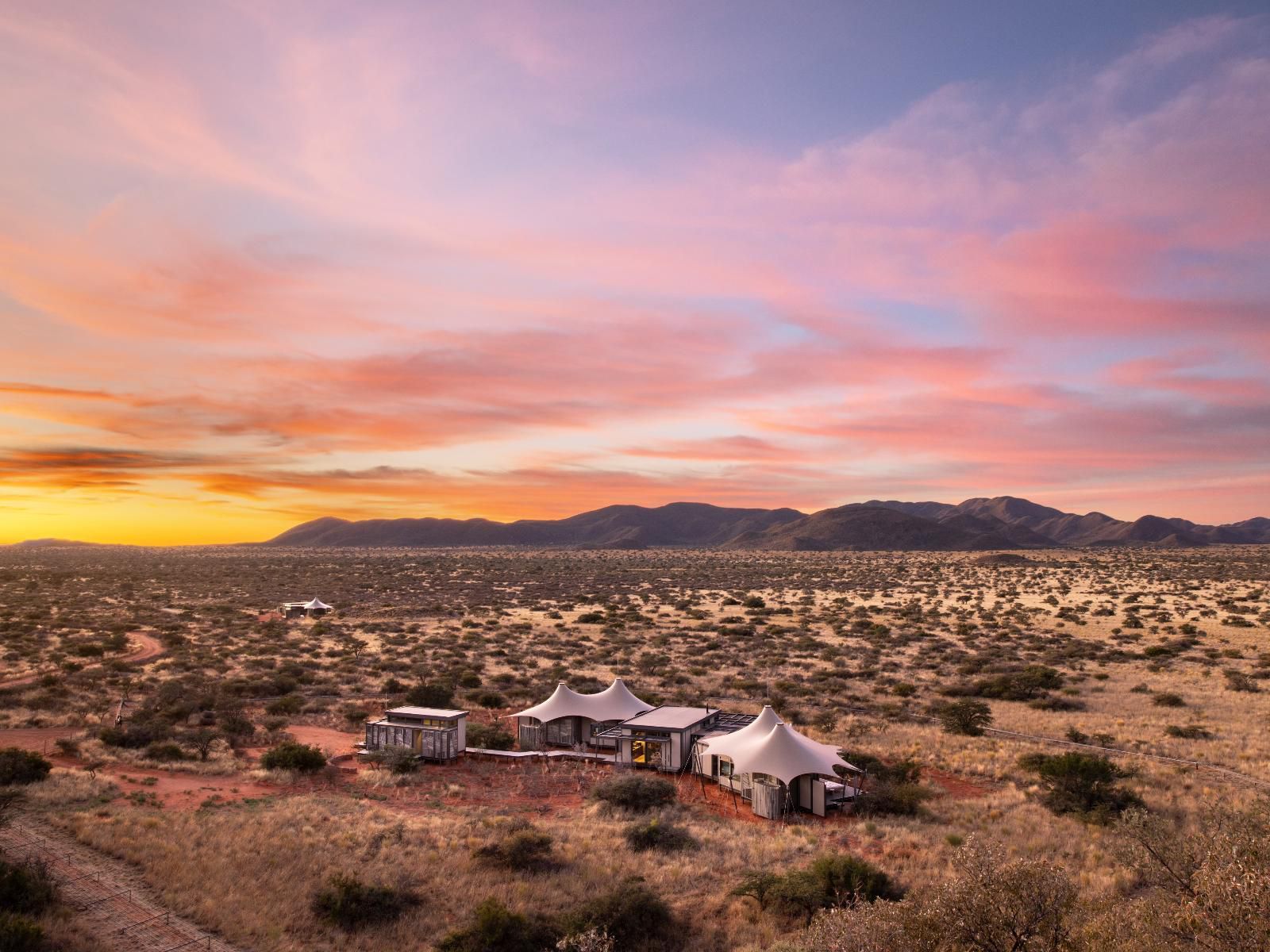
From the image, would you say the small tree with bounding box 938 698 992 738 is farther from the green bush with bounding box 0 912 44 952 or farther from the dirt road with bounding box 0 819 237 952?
the green bush with bounding box 0 912 44 952

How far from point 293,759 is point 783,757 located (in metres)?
15.7

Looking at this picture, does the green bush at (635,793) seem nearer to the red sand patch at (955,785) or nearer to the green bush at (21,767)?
the red sand patch at (955,785)

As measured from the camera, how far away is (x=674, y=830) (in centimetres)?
1995

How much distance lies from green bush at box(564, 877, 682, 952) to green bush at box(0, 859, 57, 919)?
9.52m

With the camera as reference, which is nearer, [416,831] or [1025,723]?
[416,831]

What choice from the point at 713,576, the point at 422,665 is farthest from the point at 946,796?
the point at 713,576

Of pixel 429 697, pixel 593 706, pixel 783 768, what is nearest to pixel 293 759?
pixel 429 697

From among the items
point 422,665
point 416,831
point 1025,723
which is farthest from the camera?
point 422,665

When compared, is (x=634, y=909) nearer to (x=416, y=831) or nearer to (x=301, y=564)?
(x=416, y=831)

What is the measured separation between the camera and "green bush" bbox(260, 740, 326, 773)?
24594 mm

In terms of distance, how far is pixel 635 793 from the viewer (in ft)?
73.7

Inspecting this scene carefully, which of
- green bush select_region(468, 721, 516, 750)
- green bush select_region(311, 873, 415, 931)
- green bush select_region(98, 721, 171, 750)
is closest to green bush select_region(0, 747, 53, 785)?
green bush select_region(98, 721, 171, 750)

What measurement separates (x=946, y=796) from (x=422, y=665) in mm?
29000

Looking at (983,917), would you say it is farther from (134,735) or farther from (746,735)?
(134,735)
